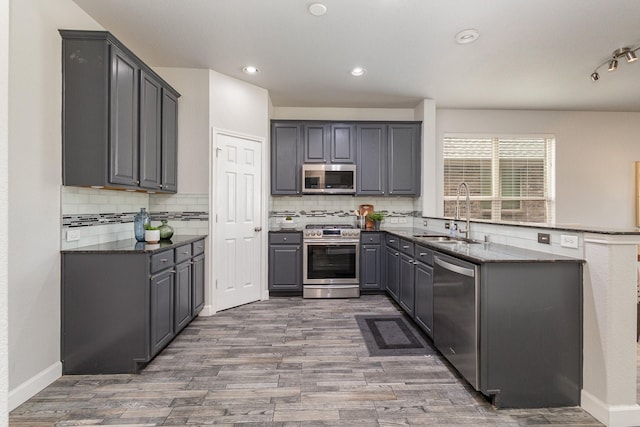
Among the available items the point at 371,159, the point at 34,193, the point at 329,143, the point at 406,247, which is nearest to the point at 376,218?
the point at 371,159

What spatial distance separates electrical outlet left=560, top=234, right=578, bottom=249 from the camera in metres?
1.98

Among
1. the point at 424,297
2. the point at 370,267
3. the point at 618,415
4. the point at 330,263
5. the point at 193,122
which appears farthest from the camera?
the point at 370,267

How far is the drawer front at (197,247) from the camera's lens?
328cm

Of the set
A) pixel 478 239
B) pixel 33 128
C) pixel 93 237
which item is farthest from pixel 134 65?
pixel 478 239

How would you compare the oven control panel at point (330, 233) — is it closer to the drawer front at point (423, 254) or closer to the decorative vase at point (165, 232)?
the drawer front at point (423, 254)

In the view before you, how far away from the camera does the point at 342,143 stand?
4.76m

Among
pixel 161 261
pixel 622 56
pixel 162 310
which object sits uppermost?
pixel 622 56

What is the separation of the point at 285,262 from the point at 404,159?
2334mm

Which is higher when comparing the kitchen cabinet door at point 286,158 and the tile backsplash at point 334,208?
the kitchen cabinet door at point 286,158

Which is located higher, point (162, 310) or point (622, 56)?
point (622, 56)

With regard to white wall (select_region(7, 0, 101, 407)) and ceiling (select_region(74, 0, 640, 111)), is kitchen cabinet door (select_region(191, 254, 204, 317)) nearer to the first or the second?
white wall (select_region(7, 0, 101, 407))

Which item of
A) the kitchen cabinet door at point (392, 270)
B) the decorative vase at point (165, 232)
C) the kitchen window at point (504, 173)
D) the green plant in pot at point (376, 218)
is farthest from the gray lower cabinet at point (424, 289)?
the decorative vase at point (165, 232)

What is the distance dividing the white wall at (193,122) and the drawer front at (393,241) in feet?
7.68

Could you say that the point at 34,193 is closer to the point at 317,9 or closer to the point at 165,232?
the point at 165,232
